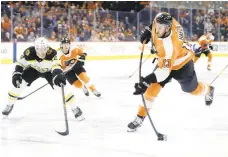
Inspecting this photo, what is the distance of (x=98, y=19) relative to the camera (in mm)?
13398

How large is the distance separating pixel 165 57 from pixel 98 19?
33.1ft

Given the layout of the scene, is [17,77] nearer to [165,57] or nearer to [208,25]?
[165,57]

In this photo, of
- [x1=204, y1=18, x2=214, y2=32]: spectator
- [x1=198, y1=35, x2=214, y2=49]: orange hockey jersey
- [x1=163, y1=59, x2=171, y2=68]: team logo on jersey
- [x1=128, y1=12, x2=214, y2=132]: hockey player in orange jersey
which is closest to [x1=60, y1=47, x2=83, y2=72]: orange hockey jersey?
[x1=128, y1=12, x2=214, y2=132]: hockey player in orange jersey

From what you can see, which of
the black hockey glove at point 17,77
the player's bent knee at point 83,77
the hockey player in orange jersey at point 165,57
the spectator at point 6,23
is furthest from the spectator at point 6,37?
the hockey player in orange jersey at point 165,57

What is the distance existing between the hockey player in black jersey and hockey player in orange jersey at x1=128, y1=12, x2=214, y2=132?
72 centimetres

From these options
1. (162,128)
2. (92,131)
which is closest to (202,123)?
(162,128)

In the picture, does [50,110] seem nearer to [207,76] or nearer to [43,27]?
[207,76]

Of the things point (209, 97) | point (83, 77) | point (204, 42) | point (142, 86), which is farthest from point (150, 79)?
point (204, 42)

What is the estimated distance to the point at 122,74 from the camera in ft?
30.3

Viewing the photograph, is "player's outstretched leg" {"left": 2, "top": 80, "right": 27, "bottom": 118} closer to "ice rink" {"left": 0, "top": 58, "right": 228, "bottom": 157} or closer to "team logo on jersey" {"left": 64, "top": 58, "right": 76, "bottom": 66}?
"ice rink" {"left": 0, "top": 58, "right": 228, "bottom": 157}

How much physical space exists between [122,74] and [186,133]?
554cm

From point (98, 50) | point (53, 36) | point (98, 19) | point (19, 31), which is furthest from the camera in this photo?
point (98, 19)

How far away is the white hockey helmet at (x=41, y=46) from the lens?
4.02m

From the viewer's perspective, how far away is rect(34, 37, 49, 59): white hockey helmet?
402 cm
